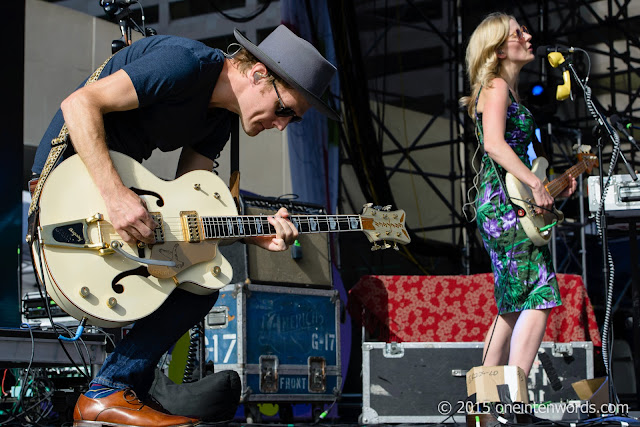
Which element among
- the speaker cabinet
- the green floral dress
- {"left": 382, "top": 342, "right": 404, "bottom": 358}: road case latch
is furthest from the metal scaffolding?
the green floral dress

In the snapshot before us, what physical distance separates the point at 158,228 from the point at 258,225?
0.40 metres

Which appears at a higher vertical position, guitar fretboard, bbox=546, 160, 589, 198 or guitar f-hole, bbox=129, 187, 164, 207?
guitar fretboard, bbox=546, 160, 589, 198

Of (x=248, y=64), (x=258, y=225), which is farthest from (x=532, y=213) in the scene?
(x=248, y=64)

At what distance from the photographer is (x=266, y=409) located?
4.82 m

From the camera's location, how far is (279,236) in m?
2.63

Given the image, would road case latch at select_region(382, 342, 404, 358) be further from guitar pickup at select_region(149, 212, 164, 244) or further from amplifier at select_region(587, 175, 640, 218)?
guitar pickup at select_region(149, 212, 164, 244)

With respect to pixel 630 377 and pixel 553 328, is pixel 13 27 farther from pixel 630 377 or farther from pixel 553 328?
pixel 630 377

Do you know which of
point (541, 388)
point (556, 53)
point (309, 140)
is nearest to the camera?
point (556, 53)

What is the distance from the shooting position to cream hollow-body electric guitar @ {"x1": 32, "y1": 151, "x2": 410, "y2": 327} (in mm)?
2172

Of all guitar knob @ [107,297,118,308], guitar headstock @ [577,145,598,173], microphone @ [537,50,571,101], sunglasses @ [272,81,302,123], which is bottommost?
guitar knob @ [107,297,118,308]

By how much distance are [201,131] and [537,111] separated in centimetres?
591

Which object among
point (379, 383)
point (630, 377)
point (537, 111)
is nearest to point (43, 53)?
point (379, 383)

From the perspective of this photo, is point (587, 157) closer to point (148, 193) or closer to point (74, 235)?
point (148, 193)

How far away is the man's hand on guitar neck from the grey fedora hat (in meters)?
0.40
